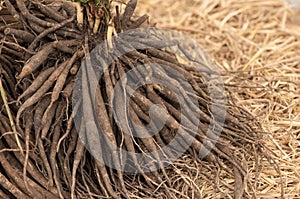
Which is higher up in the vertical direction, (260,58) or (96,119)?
(96,119)

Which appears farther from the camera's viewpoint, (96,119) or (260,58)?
(260,58)

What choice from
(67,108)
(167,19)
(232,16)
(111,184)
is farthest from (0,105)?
(232,16)

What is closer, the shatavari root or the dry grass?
the shatavari root

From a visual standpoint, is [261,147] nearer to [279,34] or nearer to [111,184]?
[111,184]
